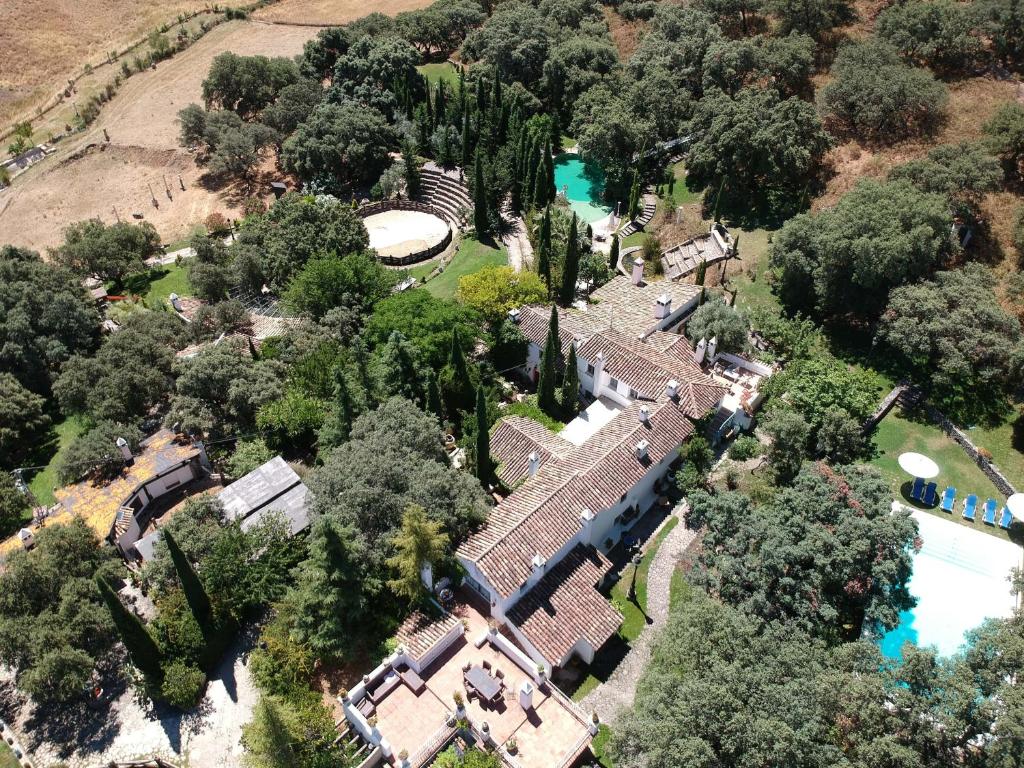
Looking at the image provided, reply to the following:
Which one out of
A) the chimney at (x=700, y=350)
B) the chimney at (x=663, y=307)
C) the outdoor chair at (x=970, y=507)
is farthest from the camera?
the chimney at (x=663, y=307)

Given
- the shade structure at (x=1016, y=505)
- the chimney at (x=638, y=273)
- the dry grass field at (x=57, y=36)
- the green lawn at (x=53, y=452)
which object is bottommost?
the green lawn at (x=53, y=452)

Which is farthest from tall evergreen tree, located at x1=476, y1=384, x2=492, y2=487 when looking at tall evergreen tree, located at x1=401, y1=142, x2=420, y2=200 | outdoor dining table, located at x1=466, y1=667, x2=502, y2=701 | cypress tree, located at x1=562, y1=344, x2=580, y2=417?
tall evergreen tree, located at x1=401, y1=142, x2=420, y2=200

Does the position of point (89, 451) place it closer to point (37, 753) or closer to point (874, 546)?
point (37, 753)

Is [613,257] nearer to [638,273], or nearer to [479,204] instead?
[638,273]

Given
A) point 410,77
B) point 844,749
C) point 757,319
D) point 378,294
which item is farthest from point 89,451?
point 410,77

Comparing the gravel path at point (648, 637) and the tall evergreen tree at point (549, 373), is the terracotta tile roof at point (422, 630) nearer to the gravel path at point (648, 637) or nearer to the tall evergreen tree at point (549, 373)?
the gravel path at point (648, 637)

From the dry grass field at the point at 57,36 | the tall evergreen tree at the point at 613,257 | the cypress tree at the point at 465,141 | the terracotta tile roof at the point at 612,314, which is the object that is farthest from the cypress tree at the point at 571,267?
the dry grass field at the point at 57,36

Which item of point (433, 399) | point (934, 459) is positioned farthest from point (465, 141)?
point (934, 459)
